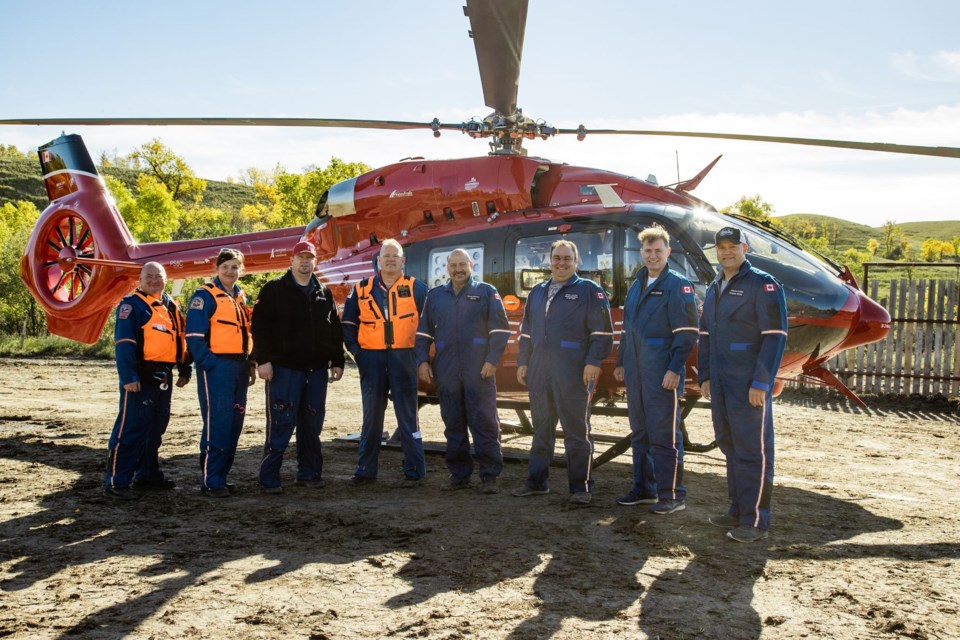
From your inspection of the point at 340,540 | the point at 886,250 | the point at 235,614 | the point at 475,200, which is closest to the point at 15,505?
the point at 340,540

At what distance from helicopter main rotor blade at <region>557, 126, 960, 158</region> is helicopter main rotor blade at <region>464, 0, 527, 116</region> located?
89 cm

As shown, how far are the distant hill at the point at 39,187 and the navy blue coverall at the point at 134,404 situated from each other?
80859 millimetres

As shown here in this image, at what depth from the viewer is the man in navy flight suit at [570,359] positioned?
5.38 metres

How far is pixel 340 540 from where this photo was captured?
4410 mm

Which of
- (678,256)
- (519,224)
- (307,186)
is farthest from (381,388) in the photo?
(307,186)

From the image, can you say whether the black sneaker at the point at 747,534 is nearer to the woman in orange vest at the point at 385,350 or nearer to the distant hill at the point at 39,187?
the woman in orange vest at the point at 385,350

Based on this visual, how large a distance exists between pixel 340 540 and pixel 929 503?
433cm

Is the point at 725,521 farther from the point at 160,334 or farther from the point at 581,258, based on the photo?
the point at 160,334

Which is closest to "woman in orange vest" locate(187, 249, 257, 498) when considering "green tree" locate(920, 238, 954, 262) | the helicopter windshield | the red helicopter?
the red helicopter

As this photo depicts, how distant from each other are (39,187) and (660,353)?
111949 millimetres

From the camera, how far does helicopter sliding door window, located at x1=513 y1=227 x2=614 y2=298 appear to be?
21.2 ft

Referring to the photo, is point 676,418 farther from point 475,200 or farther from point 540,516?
point 475,200

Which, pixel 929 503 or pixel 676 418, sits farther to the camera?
pixel 929 503

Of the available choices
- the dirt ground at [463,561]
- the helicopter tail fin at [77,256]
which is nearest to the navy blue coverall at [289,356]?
the dirt ground at [463,561]
